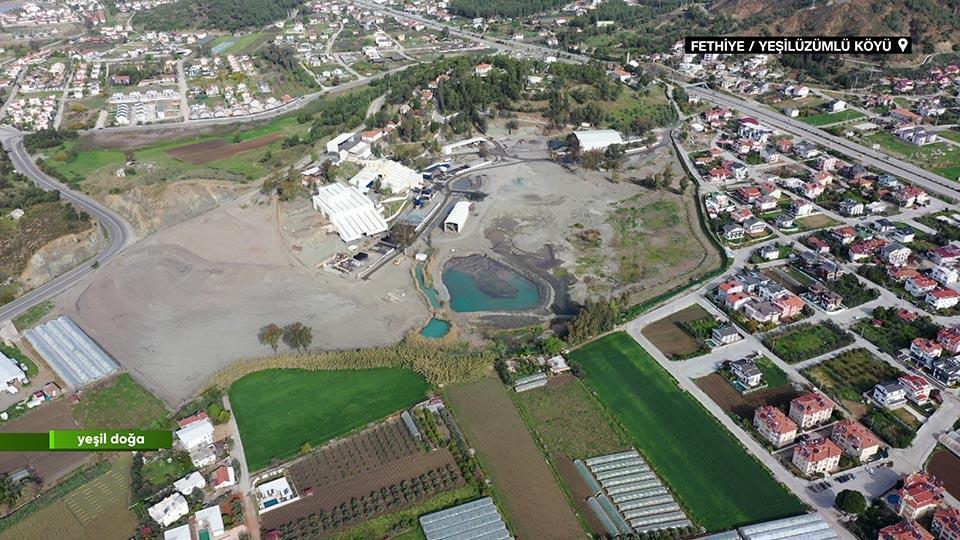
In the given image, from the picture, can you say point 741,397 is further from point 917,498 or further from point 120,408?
point 120,408

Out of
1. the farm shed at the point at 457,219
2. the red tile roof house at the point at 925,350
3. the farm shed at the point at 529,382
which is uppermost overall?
the farm shed at the point at 457,219

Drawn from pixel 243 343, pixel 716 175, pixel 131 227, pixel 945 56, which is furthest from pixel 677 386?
pixel 945 56

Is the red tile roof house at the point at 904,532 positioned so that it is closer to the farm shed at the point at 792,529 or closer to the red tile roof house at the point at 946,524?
the red tile roof house at the point at 946,524

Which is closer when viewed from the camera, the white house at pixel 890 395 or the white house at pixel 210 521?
the white house at pixel 210 521

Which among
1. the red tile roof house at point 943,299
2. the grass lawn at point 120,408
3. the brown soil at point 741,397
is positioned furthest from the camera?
→ the red tile roof house at point 943,299

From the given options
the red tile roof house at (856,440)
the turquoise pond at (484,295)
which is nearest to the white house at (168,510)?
the turquoise pond at (484,295)

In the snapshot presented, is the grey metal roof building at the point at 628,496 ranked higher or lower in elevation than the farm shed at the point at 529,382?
lower
